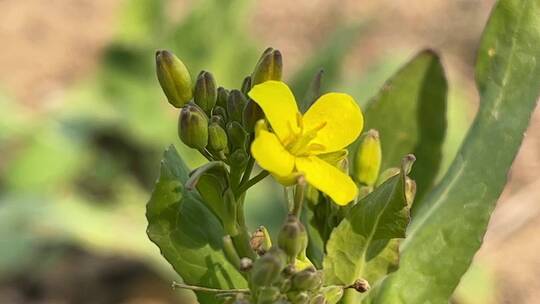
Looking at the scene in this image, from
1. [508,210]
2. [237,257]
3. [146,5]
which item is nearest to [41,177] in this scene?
[146,5]

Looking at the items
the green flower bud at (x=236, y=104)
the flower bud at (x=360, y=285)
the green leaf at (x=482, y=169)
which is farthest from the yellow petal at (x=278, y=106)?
the green leaf at (x=482, y=169)

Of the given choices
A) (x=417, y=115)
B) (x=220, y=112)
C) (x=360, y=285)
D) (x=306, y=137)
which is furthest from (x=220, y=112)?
(x=417, y=115)

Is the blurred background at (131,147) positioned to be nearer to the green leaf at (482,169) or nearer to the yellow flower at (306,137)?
the green leaf at (482,169)

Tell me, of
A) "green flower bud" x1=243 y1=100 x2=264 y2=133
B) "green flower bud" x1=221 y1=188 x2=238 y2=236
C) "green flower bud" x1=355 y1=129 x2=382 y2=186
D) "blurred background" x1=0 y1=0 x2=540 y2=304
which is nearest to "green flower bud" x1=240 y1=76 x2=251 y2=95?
"green flower bud" x1=243 y1=100 x2=264 y2=133

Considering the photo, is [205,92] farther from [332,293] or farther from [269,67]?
[332,293]

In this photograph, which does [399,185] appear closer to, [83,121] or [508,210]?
[508,210]

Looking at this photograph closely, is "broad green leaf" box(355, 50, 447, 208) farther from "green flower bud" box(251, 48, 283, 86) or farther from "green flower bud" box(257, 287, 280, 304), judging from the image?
"green flower bud" box(257, 287, 280, 304)

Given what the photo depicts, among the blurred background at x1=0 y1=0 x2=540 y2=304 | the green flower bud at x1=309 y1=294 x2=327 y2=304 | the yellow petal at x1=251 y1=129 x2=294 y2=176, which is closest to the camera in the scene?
the yellow petal at x1=251 y1=129 x2=294 y2=176
